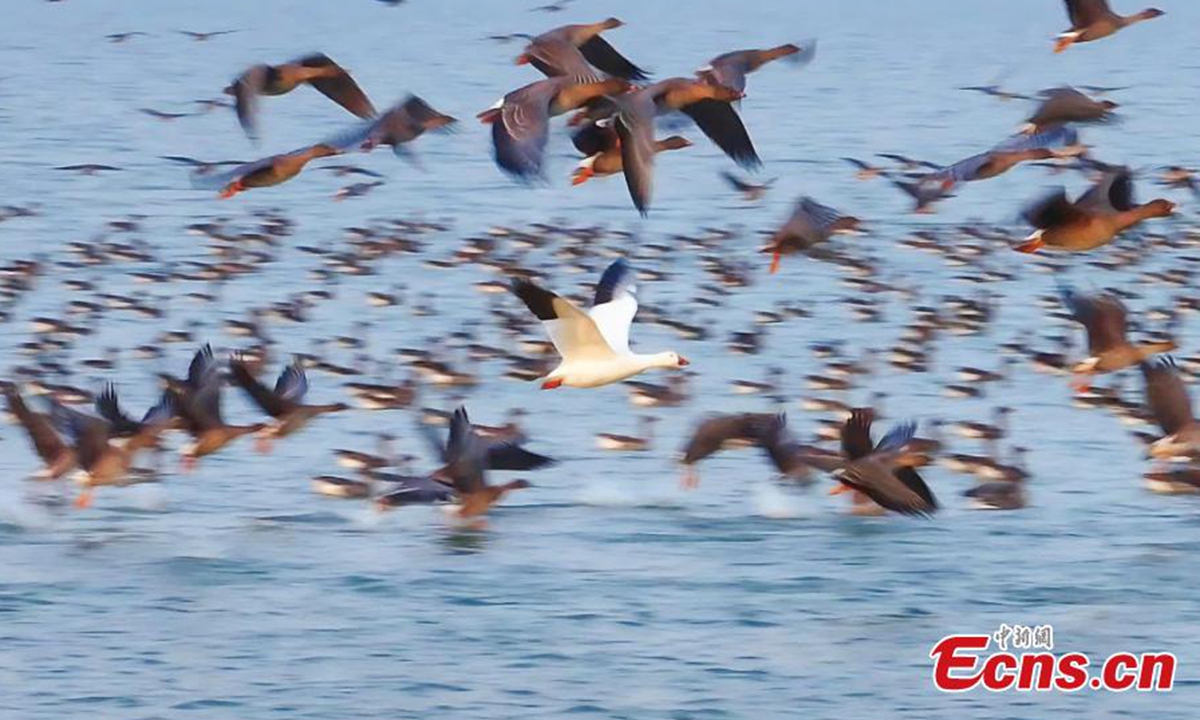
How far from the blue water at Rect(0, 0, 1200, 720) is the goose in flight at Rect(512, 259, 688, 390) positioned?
1.59 m

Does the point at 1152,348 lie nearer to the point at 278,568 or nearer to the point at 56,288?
the point at 278,568

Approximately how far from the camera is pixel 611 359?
43.6 feet

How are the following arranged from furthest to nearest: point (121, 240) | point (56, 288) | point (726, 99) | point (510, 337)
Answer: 1. point (121, 240)
2. point (56, 288)
3. point (510, 337)
4. point (726, 99)

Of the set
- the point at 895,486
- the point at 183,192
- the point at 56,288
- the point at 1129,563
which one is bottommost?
the point at 183,192

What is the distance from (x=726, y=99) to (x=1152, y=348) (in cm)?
334

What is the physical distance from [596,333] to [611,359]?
264 millimetres

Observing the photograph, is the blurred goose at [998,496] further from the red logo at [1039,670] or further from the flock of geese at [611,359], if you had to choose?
the red logo at [1039,670]

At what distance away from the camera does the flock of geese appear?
13.2 meters

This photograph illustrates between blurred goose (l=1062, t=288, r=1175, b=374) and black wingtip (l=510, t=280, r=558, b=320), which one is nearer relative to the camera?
black wingtip (l=510, t=280, r=558, b=320)

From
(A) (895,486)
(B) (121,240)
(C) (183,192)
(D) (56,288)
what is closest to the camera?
(A) (895,486)

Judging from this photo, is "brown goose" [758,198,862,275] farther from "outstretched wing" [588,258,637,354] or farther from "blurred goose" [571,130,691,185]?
"blurred goose" [571,130,691,185]

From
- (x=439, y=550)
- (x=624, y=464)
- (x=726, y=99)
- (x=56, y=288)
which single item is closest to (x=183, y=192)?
(x=56, y=288)

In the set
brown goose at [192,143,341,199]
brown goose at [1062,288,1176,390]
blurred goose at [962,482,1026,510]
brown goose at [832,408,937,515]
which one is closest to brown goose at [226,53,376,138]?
brown goose at [192,143,341,199]

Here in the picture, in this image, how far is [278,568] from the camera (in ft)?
52.6
